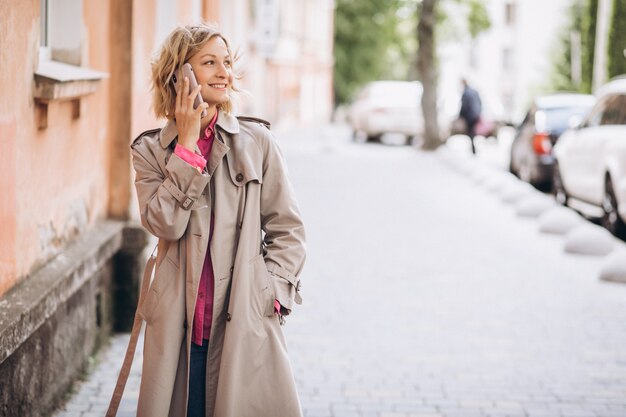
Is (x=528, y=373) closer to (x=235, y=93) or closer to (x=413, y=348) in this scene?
(x=413, y=348)

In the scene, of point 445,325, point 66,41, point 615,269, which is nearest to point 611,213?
point 615,269

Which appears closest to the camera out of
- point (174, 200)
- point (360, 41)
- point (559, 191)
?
point (174, 200)

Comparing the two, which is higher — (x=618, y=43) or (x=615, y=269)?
(x=618, y=43)

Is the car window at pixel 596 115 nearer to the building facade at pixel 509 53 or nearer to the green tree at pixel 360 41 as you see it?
the green tree at pixel 360 41

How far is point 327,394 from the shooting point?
5836 mm

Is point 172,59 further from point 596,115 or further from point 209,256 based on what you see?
point 596,115

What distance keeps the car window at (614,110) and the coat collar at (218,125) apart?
9355 mm

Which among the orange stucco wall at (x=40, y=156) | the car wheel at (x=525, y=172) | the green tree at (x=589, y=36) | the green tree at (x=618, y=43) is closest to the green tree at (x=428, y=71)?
the green tree at (x=618, y=43)

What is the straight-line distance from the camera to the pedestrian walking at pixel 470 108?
2353 cm

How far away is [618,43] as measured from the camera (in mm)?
24891

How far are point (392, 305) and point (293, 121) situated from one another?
Answer: 3154cm

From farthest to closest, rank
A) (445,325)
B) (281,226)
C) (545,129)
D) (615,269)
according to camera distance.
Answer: (545,129)
(615,269)
(445,325)
(281,226)

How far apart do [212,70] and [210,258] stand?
617 millimetres

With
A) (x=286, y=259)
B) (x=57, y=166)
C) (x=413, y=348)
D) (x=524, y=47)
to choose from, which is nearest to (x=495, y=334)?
(x=413, y=348)
